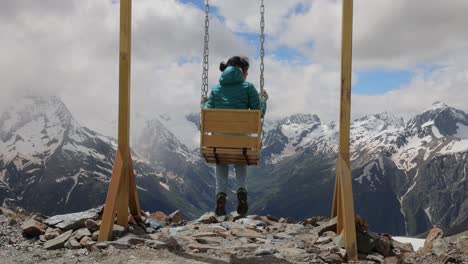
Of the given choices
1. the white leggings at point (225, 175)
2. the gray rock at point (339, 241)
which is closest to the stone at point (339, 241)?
the gray rock at point (339, 241)

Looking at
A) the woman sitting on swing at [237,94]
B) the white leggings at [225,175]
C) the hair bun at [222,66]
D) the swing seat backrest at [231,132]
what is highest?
the hair bun at [222,66]

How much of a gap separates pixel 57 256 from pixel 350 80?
6535mm

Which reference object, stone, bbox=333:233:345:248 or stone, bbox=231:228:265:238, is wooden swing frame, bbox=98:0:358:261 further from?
stone, bbox=231:228:265:238

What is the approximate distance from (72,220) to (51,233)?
1.80 feet

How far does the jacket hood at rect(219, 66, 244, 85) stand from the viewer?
13.3 meters

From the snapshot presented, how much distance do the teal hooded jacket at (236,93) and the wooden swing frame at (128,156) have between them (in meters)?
2.39

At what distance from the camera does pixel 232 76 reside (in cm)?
1327

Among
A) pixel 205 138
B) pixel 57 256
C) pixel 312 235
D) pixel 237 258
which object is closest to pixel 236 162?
pixel 205 138

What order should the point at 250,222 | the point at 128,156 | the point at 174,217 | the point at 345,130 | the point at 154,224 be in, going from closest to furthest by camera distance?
the point at 345,130 < the point at 128,156 < the point at 154,224 < the point at 250,222 < the point at 174,217

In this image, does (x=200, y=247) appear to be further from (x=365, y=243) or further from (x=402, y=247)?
(x=402, y=247)

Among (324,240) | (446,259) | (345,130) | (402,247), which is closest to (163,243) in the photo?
(324,240)

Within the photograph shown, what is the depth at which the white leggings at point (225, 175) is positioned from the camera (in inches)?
549

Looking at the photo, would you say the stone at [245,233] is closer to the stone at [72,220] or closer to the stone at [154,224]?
the stone at [154,224]

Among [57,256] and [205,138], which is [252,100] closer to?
[205,138]
